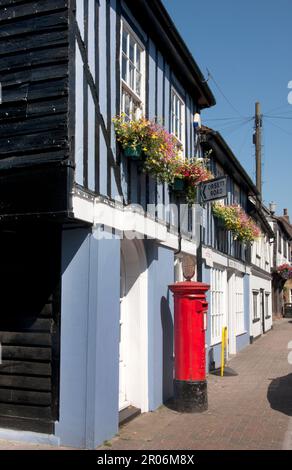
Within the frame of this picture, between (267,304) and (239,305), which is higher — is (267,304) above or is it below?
below

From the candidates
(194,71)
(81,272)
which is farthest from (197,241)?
(81,272)

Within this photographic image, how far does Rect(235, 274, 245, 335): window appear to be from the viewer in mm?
16781

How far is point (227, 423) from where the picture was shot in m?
7.20

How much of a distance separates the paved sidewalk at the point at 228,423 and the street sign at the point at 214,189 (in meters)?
3.60

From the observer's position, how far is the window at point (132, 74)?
7.44m

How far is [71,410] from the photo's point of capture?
5.84 metres

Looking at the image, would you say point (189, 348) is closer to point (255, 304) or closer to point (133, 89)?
point (133, 89)

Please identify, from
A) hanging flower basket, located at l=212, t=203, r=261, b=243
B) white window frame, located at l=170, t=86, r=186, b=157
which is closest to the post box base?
white window frame, located at l=170, t=86, r=186, b=157

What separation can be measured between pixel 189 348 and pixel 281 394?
2833mm

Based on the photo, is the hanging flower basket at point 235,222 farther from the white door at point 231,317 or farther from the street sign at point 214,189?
the street sign at point 214,189

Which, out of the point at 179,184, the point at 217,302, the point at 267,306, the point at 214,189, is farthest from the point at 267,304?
the point at 179,184

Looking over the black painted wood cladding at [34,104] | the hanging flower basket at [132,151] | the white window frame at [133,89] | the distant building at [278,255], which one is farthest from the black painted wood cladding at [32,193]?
the distant building at [278,255]

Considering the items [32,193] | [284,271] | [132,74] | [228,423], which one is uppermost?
[132,74]

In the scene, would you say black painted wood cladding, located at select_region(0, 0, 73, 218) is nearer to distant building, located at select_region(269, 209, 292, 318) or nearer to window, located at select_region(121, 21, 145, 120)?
window, located at select_region(121, 21, 145, 120)
